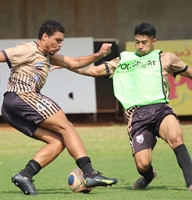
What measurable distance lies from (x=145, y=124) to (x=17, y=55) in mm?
1722

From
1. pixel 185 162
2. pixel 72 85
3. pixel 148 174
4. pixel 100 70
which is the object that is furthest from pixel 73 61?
pixel 72 85

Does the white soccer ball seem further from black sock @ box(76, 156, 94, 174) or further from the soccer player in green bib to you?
the soccer player in green bib

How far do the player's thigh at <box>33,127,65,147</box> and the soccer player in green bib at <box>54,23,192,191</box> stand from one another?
967 millimetres

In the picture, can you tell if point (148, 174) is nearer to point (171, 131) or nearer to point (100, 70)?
point (171, 131)

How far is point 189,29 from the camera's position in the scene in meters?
19.0

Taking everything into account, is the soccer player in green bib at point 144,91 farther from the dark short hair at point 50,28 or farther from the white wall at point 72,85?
the white wall at point 72,85

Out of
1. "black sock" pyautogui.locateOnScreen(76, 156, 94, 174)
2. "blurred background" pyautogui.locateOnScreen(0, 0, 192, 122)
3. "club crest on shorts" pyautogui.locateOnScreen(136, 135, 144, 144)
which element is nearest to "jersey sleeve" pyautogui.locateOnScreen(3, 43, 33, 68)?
"black sock" pyautogui.locateOnScreen(76, 156, 94, 174)

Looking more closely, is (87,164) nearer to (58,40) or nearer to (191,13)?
(58,40)

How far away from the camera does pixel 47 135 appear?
7.29 m

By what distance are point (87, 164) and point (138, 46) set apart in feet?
5.53

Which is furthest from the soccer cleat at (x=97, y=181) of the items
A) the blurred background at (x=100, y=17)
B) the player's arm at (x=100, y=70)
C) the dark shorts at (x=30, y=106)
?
the blurred background at (x=100, y=17)

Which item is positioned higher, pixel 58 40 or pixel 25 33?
pixel 58 40

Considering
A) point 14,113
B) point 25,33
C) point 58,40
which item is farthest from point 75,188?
point 25,33

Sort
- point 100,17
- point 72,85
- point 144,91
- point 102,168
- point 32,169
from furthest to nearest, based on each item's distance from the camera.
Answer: point 100,17 < point 72,85 < point 102,168 < point 144,91 < point 32,169
